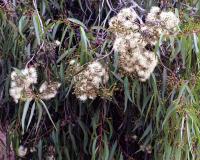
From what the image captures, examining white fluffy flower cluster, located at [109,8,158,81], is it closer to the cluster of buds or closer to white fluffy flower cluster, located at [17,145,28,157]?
the cluster of buds

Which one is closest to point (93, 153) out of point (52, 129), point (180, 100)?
point (52, 129)

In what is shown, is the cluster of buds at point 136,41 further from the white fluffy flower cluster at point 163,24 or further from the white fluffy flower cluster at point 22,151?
the white fluffy flower cluster at point 22,151

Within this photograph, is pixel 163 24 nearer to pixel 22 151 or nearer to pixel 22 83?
pixel 22 83

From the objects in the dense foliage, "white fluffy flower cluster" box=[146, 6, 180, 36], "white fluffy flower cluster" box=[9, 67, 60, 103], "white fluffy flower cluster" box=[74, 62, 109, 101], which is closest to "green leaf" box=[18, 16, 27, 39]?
the dense foliage

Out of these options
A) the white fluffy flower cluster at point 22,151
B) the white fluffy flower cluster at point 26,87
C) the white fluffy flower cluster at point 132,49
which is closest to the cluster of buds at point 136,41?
the white fluffy flower cluster at point 132,49

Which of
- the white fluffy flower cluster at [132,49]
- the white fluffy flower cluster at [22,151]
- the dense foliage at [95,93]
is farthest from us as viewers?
the white fluffy flower cluster at [22,151]

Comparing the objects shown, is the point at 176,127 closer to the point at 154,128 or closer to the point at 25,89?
the point at 154,128
